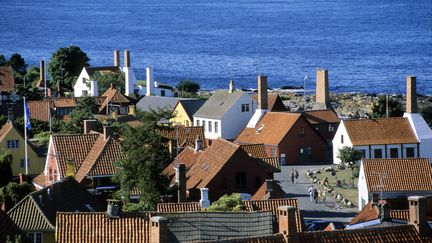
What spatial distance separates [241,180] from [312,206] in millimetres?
5860

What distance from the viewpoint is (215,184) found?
5144 cm

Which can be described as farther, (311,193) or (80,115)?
(80,115)

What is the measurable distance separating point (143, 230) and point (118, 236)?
32.3 inches

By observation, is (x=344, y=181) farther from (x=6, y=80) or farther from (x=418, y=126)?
(x=6, y=80)

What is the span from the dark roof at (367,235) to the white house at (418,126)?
4474 cm

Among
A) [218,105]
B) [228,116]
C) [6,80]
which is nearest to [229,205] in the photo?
[228,116]

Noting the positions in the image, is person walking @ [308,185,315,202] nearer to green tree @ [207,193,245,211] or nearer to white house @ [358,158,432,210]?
white house @ [358,158,432,210]

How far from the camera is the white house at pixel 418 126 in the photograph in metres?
73.7

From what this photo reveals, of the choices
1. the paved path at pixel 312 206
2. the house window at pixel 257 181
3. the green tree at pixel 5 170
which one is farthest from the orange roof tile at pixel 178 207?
the green tree at pixel 5 170

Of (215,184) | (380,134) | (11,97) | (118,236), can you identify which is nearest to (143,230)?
(118,236)

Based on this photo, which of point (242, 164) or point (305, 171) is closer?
point (242, 164)

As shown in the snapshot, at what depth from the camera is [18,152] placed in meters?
60.8

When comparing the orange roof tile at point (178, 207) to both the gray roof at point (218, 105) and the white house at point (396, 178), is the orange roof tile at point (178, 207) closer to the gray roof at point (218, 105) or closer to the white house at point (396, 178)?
the white house at point (396, 178)

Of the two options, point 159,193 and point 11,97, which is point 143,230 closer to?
point 159,193
